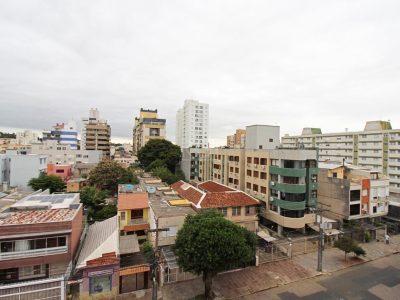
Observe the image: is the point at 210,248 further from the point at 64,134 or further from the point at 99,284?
the point at 64,134

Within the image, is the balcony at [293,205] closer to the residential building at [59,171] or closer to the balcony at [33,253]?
the balcony at [33,253]

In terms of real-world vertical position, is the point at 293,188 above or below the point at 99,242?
above

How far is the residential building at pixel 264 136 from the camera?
45312mm

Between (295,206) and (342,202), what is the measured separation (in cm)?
947

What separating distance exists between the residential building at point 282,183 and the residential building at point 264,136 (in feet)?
10.9

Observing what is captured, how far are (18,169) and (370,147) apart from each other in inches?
3618

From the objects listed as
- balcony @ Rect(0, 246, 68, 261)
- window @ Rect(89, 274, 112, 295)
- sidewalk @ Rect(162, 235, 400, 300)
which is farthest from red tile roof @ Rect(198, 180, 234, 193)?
balcony @ Rect(0, 246, 68, 261)

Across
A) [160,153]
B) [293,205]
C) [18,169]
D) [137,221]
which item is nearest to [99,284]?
[137,221]

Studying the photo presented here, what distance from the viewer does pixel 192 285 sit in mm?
21672

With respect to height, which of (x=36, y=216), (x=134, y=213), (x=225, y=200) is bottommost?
(x=134, y=213)

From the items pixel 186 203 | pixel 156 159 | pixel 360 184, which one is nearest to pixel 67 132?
pixel 156 159

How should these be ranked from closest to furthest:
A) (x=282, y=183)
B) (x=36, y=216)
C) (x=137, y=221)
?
(x=36, y=216) → (x=137, y=221) → (x=282, y=183)

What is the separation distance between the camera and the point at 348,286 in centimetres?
2191

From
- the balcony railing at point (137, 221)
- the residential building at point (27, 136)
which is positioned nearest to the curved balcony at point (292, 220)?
the balcony railing at point (137, 221)
